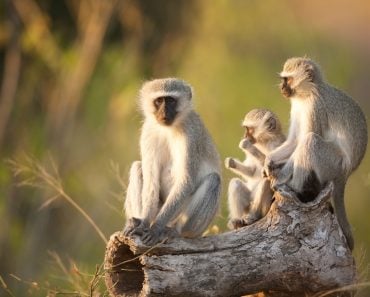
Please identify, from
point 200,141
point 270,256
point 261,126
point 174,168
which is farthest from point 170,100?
point 270,256

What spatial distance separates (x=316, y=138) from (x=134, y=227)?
5.37ft

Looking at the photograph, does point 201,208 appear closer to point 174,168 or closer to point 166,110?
point 174,168

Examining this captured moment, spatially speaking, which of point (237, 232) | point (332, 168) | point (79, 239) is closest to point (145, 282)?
point (237, 232)

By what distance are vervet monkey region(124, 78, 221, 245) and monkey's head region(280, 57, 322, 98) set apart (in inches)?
31.6

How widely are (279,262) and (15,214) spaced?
1042 centimetres

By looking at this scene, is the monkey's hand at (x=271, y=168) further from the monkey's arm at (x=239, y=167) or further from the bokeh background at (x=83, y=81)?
the bokeh background at (x=83, y=81)

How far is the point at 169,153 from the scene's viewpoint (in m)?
8.07

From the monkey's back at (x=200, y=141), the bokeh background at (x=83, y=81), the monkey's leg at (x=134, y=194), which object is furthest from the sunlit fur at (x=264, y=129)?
the bokeh background at (x=83, y=81)

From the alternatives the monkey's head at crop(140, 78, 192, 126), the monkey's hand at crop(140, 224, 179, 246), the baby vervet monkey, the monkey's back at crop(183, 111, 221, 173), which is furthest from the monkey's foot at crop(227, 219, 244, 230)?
the monkey's head at crop(140, 78, 192, 126)

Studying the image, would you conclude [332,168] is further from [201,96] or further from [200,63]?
[200,63]

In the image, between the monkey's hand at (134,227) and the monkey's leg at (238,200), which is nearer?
the monkey's hand at (134,227)

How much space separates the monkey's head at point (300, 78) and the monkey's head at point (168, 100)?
829 mm

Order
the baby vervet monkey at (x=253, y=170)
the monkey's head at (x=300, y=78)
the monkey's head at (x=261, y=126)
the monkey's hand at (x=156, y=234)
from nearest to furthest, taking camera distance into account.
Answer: the monkey's hand at (x=156, y=234), the baby vervet monkey at (x=253, y=170), the monkey's head at (x=300, y=78), the monkey's head at (x=261, y=126)

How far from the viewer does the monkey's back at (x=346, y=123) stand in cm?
805
